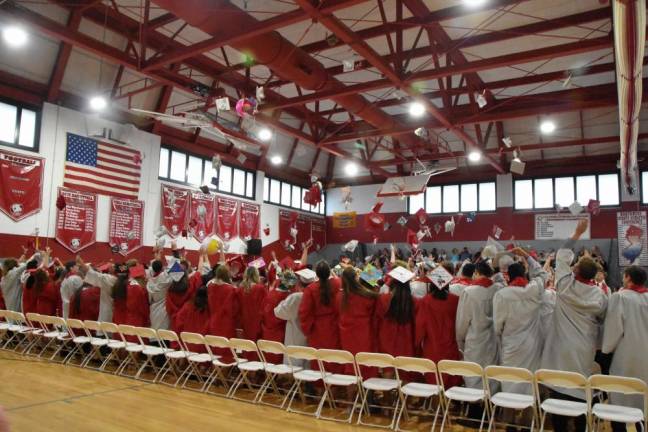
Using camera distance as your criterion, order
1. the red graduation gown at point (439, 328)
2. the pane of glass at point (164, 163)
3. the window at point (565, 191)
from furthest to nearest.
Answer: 1. the window at point (565, 191)
2. the pane of glass at point (164, 163)
3. the red graduation gown at point (439, 328)

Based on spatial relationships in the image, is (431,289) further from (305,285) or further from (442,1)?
(442,1)

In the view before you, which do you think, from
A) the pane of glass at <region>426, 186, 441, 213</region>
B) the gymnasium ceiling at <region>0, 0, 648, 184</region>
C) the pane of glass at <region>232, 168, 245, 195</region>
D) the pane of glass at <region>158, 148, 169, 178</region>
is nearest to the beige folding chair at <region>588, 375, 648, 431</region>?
the gymnasium ceiling at <region>0, 0, 648, 184</region>

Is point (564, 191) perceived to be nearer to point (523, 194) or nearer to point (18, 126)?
point (523, 194)

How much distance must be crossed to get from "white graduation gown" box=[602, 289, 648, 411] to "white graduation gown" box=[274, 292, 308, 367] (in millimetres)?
3192

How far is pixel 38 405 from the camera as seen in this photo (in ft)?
16.6

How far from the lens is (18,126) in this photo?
11.6 m

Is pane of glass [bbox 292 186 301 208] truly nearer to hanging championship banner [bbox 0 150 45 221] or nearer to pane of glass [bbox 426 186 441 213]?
pane of glass [bbox 426 186 441 213]

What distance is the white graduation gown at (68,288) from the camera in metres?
7.88

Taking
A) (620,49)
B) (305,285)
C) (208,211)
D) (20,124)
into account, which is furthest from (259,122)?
(620,49)

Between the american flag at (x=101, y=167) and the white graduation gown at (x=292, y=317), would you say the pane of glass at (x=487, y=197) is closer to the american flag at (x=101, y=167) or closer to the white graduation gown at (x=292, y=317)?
the american flag at (x=101, y=167)

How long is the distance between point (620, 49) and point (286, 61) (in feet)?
18.4

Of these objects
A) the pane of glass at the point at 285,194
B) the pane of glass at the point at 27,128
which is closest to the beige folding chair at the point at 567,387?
the pane of glass at the point at 27,128

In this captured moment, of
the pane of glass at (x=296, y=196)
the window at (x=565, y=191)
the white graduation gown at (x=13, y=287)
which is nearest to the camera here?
the white graduation gown at (x=13, y=287)

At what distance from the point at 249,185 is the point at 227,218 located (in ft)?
7.35
